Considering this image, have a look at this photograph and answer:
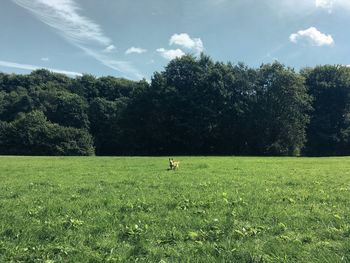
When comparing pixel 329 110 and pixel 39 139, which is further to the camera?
pixel 39 139

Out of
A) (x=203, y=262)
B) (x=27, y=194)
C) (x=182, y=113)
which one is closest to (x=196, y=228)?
(x=203, y=262)

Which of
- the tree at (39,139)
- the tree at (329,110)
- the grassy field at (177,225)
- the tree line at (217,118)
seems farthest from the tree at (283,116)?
the grassy field at (177,225)

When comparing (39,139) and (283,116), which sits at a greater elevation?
(283,116)

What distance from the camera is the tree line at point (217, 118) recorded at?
2849 inches

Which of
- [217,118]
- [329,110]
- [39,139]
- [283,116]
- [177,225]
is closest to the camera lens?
[177,225]

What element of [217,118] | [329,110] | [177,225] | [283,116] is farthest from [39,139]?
[177,225]

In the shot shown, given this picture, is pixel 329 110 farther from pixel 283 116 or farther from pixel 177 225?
pixel 177 225

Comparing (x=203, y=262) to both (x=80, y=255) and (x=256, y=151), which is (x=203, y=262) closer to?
(x=80, y=255)

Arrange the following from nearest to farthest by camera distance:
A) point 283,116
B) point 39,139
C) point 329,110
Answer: point 283,116 → point 329,110 → point 39,139

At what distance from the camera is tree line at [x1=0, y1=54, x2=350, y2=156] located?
7238cm

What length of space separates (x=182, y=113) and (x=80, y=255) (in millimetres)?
67131

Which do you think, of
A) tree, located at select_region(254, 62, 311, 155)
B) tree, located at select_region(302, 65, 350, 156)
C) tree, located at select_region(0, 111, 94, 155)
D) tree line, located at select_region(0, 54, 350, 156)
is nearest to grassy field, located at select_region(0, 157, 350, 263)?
tree, located at select_region(254, 62, 311, 155)

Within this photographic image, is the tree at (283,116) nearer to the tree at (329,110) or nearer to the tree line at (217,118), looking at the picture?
the tree line at (217,118)

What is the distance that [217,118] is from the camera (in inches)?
2889
